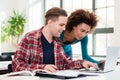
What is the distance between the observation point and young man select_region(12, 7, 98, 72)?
2.07m

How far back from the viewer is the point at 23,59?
2070 millimetres

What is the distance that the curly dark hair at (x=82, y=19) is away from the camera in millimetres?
2508

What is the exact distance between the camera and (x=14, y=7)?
8.52 metres

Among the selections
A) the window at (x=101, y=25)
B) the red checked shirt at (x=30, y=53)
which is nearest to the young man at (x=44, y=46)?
the red checked shirt at (x=30, y=53)

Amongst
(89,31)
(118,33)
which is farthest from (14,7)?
(89,31)

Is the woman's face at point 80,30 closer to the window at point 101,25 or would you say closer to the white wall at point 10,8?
the window at point 101,25

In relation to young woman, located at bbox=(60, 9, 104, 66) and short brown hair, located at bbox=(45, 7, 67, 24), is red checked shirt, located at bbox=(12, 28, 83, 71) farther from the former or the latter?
young woman, located at bbox=(60, 9, 104, 66)

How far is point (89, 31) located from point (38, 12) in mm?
5749

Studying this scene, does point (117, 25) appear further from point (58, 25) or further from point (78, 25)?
point (58, 25)

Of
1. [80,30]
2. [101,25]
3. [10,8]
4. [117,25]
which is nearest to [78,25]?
[80,30]

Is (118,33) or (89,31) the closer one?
A: (89,31)

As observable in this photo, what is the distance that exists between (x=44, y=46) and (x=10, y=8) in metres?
6.54

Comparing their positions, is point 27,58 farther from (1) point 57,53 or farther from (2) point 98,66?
(2) point 98,66

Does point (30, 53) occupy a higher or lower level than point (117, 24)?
lower
